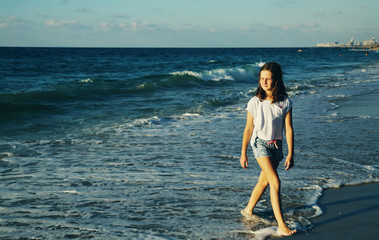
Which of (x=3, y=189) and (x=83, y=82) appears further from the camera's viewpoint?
(x=83, y=82)

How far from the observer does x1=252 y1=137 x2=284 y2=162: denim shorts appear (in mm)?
3658

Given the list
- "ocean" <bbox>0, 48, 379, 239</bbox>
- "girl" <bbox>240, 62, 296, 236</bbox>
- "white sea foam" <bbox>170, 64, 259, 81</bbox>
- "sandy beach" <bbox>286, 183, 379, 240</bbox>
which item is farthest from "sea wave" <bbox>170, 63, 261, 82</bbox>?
"girl" <bbox>240, 62, 296, 236</bbox>

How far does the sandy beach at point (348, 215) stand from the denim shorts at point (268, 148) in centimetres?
77

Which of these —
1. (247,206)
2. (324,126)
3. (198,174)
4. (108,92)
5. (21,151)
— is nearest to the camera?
(247,206)

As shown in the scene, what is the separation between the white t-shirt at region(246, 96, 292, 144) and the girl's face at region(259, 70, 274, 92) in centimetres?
14

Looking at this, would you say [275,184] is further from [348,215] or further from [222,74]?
[222,74]

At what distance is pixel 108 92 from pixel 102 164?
11.8 m

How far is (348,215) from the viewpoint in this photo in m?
4.02

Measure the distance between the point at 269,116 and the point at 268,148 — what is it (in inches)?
12.1

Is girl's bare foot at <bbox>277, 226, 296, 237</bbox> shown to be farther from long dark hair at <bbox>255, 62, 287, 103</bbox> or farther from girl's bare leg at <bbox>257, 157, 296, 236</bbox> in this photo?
long dark hair at <bbox>255, 62, 287, 103</bbox>

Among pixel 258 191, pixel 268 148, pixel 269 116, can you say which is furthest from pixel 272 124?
pixel 258 191

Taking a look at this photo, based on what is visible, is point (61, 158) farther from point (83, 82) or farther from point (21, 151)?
point (83, 82)

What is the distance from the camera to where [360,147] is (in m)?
6.80

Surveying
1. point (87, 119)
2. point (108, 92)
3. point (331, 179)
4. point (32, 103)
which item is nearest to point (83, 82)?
point (108, 92)
